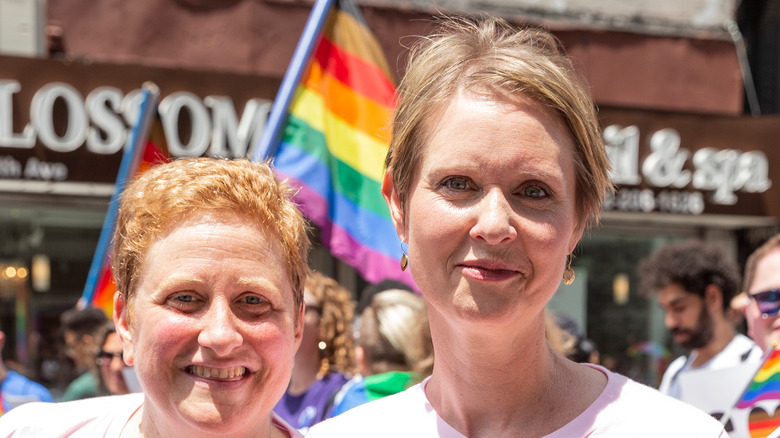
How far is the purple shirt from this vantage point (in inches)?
165

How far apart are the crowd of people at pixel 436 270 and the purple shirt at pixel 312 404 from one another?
1775 mm

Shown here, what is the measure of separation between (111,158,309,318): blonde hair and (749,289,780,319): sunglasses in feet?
7.15

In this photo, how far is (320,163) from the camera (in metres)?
4.66

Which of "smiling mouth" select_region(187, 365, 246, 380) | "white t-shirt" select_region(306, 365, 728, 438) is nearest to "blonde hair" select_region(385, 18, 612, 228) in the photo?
"white t-shirt" select_region(306, 365, 728, 438)

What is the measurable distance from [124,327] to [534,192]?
1.16 meters

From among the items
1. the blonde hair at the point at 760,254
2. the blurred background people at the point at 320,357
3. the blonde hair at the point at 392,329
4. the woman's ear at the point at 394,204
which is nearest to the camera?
the woman's ear at the point at 394,204

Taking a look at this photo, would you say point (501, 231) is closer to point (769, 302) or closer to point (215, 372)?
point (215, 372)

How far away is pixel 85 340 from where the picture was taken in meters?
6.07

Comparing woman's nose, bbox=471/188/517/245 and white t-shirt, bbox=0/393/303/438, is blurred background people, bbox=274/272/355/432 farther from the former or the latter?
woman's nose, bbox=471/188/517/245

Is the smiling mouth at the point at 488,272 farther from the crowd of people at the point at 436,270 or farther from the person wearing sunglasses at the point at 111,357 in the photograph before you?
the person wearing sunglasses at the point at 111,357

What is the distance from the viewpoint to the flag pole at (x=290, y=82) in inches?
177

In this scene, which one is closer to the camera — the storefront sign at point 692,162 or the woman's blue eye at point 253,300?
the woman's blue eye at point 253,300

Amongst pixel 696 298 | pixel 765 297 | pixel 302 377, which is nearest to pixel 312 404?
pixel 302 377

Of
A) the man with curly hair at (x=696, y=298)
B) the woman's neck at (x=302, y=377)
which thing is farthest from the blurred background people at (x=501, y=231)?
the man with curly hair at (x=696, y=298)
